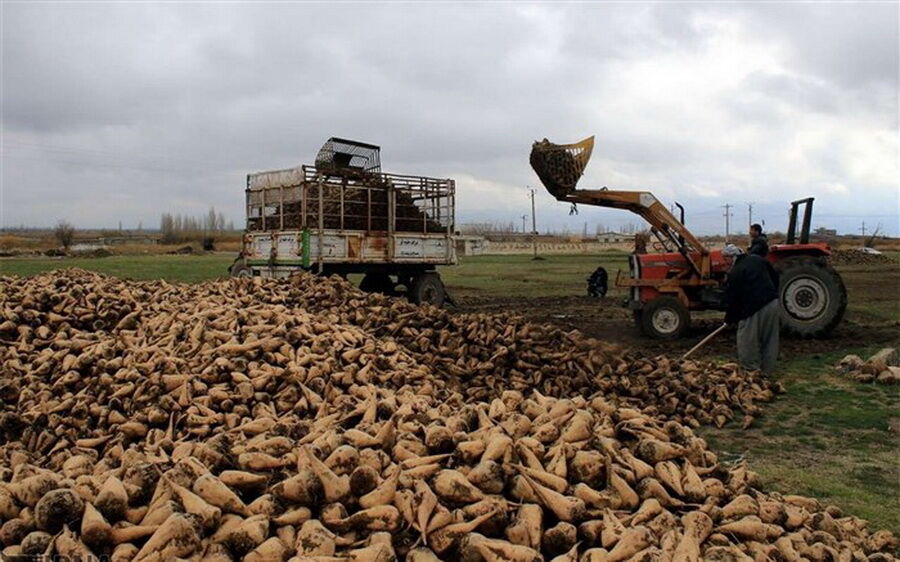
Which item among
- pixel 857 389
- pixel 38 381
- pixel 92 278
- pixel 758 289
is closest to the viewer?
pixel 38 381

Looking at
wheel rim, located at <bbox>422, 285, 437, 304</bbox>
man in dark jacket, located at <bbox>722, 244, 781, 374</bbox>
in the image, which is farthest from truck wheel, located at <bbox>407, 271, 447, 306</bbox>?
man in dark jacket, located at <bbox>722, 244, 781, 374</bbox>

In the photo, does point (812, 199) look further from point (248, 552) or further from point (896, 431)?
point (248, 552)

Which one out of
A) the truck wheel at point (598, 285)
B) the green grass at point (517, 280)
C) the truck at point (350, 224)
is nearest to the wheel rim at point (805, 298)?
the truck at point (350, 224)

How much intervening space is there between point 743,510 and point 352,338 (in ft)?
15.8

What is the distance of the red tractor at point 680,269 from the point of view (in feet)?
38.9

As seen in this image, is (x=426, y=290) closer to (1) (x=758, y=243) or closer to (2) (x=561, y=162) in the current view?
(2) (x=561, y=162)

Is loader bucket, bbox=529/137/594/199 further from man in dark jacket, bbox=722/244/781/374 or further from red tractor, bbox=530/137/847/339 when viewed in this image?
man in dark jacket, bbox=722/244/781/374

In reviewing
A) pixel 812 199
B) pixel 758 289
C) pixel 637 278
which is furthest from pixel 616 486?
pixel 812 199

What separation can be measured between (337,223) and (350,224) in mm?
313

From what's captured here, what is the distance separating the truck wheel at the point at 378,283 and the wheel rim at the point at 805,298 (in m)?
8.25

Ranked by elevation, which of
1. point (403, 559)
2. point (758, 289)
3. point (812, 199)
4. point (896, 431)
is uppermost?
point (812, 199)

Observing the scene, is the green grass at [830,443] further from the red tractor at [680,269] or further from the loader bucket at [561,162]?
the loader bucket at [561,162]

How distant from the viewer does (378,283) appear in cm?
1641

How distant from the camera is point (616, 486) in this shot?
3.78 meters
